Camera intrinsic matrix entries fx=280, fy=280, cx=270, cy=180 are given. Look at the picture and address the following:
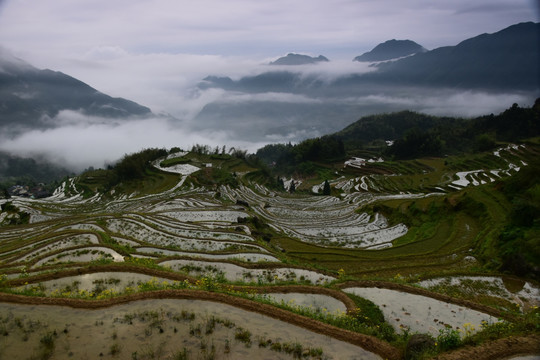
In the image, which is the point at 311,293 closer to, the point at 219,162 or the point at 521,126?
the point at 219,162

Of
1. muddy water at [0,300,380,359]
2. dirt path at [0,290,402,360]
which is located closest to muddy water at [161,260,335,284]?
dirt path at [0,290,402,360]

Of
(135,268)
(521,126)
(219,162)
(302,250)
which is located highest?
(521,126)

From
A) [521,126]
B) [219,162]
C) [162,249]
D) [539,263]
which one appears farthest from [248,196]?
[521,126]

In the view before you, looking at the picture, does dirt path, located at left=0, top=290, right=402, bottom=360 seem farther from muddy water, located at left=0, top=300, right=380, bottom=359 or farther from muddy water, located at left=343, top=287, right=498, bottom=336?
muddy water, located at left=343, top=287, right=498, bottom=336

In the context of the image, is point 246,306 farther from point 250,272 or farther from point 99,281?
point 99,281

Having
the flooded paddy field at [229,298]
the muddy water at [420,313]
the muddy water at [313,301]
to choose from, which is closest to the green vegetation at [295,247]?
the flooded paddy field at [229,298]

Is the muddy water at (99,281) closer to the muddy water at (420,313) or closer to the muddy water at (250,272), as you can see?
the muddy water at (250,272)

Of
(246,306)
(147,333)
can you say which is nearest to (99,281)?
(147,333)

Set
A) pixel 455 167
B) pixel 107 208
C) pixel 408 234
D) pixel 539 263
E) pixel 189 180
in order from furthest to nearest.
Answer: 1. pixel 455 167
2. pixel 189 180
3. pixel 107 208
4. pixel 408 234
5. pixel 539 263
